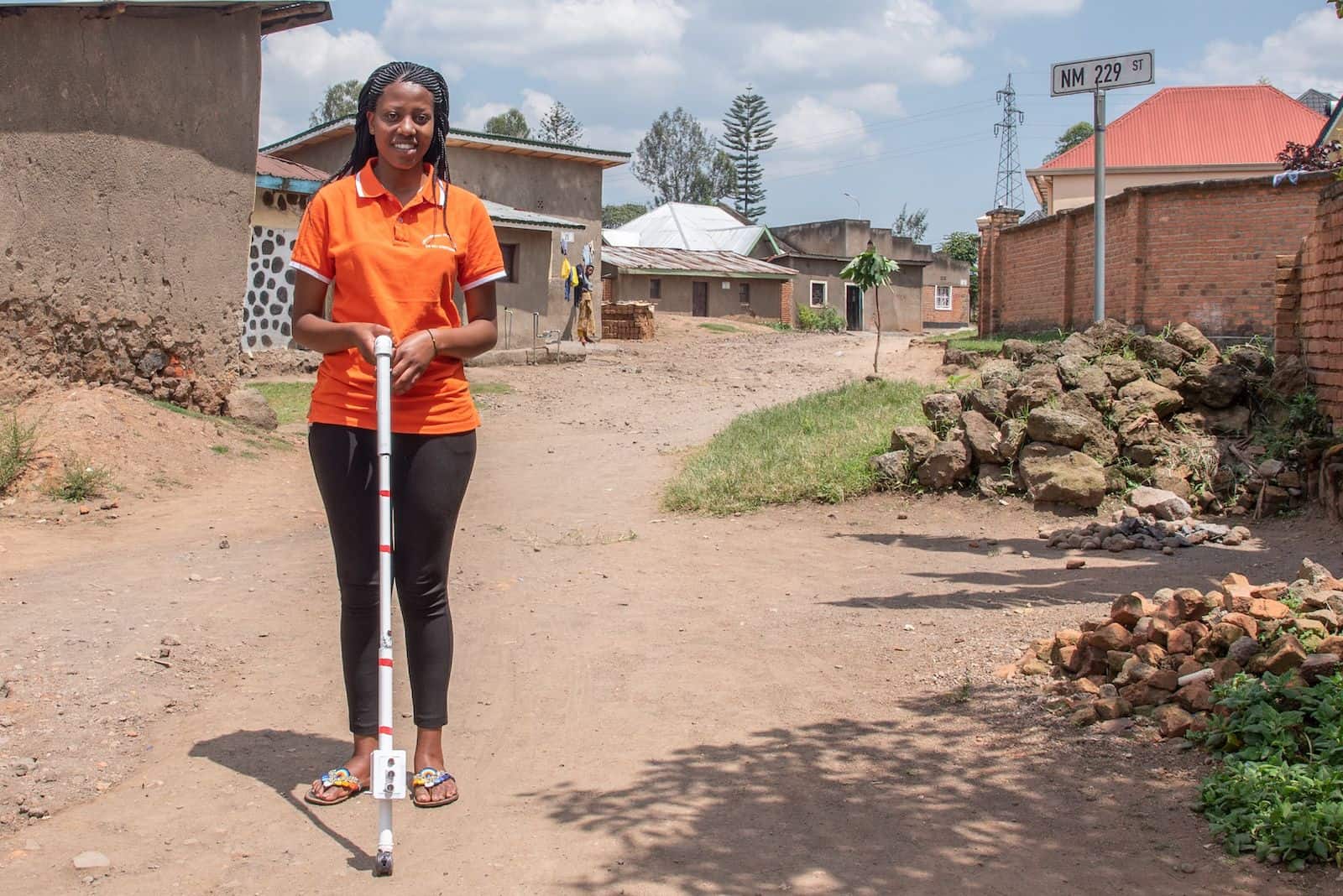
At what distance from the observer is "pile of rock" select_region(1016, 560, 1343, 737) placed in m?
3.98

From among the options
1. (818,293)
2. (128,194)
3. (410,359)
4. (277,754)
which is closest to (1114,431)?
(277,754)

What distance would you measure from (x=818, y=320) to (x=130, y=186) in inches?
1239

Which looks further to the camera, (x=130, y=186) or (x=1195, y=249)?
(x=1195, y=249)

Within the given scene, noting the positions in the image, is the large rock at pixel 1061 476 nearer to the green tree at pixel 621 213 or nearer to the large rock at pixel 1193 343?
the large rock at pixel 1193 343

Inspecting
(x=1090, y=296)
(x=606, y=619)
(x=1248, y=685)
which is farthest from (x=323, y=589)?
(x=1090, y=296)

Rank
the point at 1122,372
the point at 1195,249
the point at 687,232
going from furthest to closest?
the point at 687,232
the point at 1195,249
the point at 1122,372

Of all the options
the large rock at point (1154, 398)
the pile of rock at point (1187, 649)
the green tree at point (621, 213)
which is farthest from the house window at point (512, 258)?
the green tree at point (621, 213)

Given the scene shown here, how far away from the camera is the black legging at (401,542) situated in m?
3.43

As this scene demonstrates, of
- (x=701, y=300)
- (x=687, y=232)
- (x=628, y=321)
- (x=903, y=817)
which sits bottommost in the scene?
(x=903, y=817)

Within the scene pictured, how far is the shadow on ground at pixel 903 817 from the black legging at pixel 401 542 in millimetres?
536

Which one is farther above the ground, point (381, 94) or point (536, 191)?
point (536, 191)

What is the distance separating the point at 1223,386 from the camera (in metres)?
9.85

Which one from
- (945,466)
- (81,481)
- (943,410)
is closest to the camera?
(81,481)

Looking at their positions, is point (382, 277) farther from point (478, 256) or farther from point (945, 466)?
point (945, 466)
